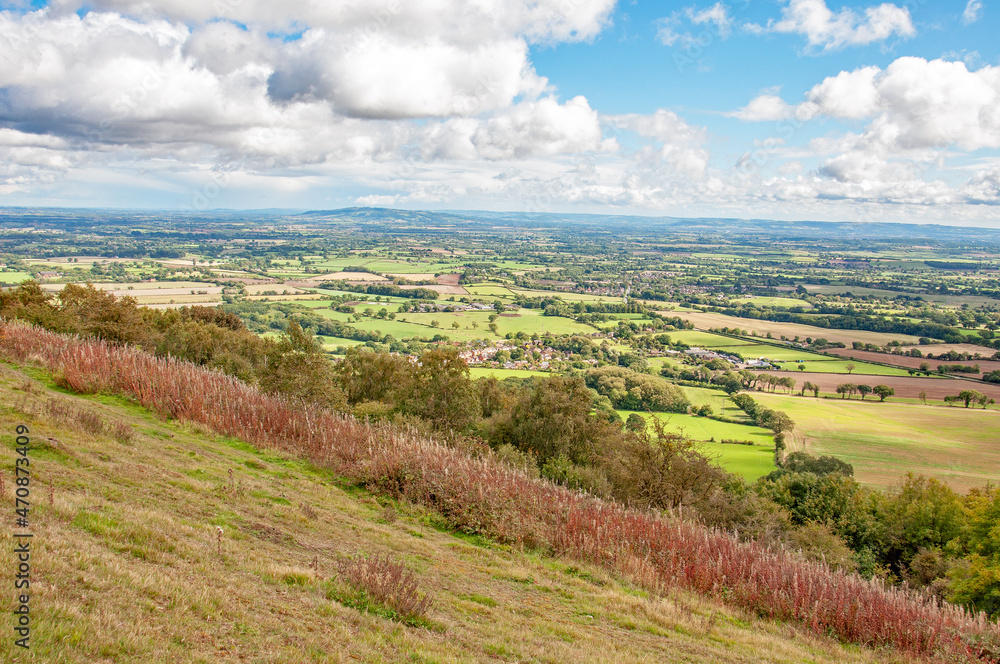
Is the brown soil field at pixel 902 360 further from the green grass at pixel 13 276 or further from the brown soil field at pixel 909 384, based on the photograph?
the green grass at pixel 13 276

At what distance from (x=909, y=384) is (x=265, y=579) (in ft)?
227

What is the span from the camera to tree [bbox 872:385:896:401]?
52875mm

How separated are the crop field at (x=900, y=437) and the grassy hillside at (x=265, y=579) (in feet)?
109

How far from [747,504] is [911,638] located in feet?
35.5

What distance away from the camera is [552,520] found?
1267cm

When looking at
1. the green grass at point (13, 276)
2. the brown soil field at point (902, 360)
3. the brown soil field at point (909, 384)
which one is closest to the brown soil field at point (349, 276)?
the green grass at point (13, 276)

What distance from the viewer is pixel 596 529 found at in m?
12.2

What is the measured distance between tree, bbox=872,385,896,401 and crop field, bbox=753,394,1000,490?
2.31m

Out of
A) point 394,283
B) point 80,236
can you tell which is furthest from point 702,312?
point 80,236

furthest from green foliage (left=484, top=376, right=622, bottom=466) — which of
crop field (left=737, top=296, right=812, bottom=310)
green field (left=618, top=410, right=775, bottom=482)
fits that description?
crop field (left=737, top=296, right=812, bottom=310)

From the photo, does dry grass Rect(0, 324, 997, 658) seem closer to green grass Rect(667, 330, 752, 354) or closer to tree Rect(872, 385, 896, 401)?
tree Rect(872, 385, 896, 401)

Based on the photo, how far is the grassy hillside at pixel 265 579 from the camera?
16.2 feet

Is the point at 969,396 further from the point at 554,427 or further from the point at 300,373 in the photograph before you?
the point at 300,373

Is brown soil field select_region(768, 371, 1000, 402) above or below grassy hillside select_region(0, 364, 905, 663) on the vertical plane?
below
